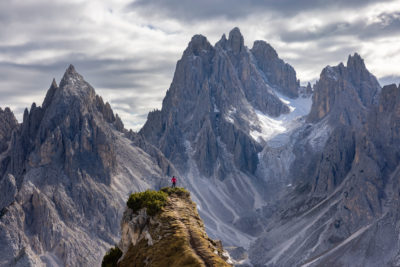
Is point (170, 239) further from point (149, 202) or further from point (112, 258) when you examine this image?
point (112, 258)

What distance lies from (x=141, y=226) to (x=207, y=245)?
797cm

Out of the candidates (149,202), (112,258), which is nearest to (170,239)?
(149,202)

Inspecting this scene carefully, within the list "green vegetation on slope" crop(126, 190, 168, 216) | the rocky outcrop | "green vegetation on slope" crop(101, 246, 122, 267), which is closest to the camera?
the rocky outcrop

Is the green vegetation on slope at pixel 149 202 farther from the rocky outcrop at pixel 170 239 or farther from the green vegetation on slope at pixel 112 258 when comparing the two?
the green vegetation on slope at pixel 112 258

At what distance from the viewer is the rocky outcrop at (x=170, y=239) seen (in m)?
40.2

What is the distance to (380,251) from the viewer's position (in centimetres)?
18988

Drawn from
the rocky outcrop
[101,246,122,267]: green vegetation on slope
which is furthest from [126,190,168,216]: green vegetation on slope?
[101,246,122,267]: green vegetation on slope

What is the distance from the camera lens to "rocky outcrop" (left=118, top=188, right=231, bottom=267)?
40.2 metres

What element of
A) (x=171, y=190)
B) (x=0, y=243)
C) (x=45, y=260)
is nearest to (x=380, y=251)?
(x=45, y=260)

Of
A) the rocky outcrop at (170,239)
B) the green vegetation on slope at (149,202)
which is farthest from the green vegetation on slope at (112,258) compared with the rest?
the green vegetation on slope at (149,202)

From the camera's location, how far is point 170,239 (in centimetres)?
4288

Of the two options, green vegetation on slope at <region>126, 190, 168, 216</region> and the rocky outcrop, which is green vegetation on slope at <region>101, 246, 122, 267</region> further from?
green vegetation on slope at <region>126, 190, 168, 216</region>

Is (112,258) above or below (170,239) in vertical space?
below

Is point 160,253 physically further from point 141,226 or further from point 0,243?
point 0,243
